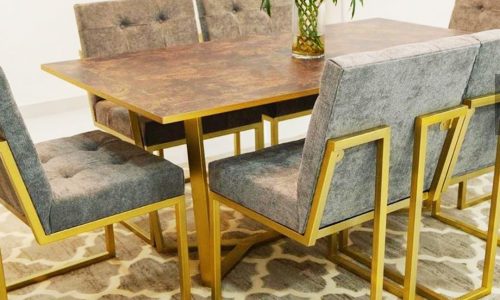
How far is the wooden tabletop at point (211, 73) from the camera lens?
2027 millimetres

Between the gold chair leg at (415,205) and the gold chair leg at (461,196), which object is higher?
the gold chair leg at (415,205)

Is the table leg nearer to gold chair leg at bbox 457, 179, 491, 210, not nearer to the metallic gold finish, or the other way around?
the metallic gold finish

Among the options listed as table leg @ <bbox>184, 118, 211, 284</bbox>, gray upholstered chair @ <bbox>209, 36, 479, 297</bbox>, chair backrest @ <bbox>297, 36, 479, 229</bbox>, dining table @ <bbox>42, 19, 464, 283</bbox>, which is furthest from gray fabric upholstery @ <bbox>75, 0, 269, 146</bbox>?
chair backrest @ <bbox>297, 36, 479, 229</bbox>

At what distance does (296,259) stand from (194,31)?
1.12 m

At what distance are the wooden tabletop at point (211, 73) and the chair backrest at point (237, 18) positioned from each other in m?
0.33

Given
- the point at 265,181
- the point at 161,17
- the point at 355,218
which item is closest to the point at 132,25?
the point at 161,17

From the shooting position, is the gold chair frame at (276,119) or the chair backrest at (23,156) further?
the gold chair frame at (276,119)

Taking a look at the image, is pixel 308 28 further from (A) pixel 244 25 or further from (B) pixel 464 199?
(B) pixel 464 199

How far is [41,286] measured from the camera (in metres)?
2.48

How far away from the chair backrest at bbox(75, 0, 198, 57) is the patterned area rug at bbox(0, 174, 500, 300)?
73 centimetres

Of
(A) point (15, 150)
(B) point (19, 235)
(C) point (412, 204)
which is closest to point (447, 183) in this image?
(C) point (412, 204)

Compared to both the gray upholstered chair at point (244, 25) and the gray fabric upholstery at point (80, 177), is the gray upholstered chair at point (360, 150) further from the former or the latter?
the gray upholstered chair at point (244, 25)

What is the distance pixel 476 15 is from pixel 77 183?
207cm

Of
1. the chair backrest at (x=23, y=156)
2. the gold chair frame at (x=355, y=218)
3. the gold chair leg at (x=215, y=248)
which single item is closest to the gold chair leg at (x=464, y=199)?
the gold chair frame at (x=355, y=218)
